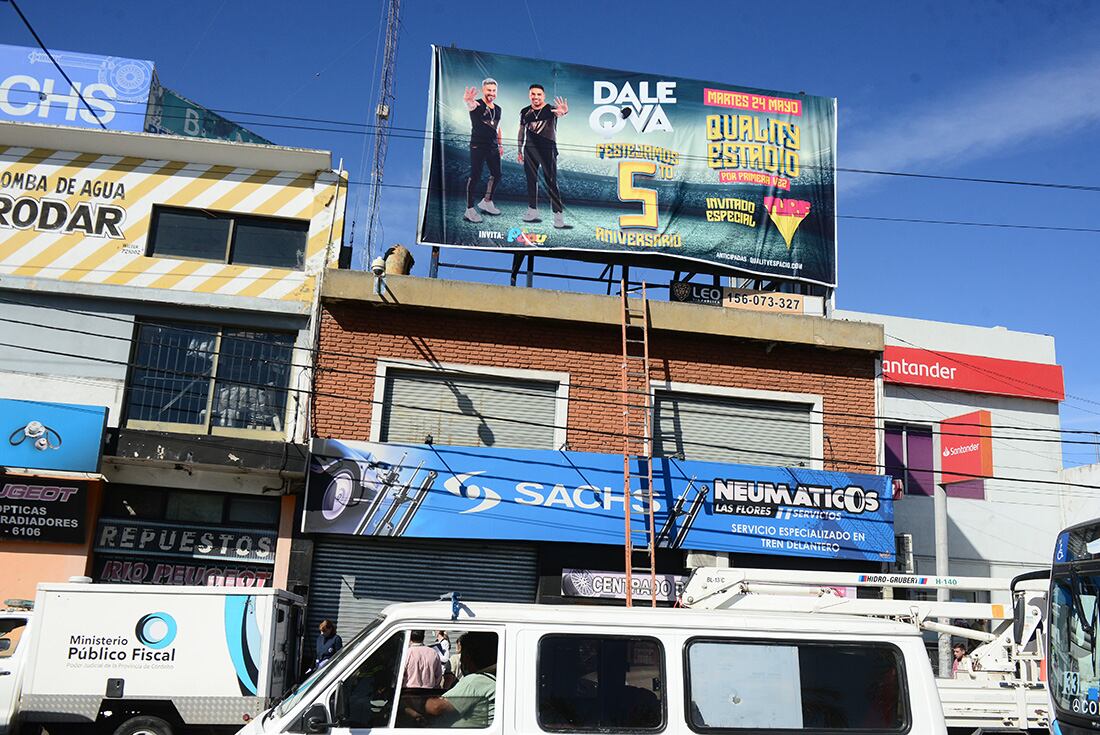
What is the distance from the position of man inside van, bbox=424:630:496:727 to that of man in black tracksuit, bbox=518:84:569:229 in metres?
12.5

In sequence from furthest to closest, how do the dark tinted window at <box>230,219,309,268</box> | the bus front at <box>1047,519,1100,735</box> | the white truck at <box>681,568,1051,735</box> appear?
the dark tinted window at <box>230,219,309,268</box>, the white truck at <box>681,568,1051,735</box>, the bus front at <box>1047,519,1100,735</box>

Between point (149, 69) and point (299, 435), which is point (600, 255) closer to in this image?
point (299, 435)

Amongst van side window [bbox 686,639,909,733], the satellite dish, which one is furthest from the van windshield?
the satellite dish

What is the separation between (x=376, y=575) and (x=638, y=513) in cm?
430

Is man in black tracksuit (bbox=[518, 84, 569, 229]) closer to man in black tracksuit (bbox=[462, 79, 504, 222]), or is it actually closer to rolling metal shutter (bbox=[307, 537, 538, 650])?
man in black tracksuit (bbox=[462, 79, 504, 222])

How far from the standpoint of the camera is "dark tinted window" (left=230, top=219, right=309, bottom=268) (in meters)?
16.8

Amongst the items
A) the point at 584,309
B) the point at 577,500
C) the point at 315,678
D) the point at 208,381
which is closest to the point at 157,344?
the point at 208,381

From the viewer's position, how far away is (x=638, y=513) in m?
15.9

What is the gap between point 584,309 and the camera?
16.9 m

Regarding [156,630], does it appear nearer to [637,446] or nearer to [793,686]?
[793,686]

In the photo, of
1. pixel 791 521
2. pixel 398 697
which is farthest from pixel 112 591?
pixel 791 521

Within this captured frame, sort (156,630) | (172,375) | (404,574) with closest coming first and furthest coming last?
(156,630) < (404,574) < (172,375)

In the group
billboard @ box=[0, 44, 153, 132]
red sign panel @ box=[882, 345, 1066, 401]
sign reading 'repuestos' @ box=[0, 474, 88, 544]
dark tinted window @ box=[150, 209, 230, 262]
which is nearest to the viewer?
sign reading 'repuestos' @ box=[0, 474, 88, 544]

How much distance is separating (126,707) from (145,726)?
0.33 metres
